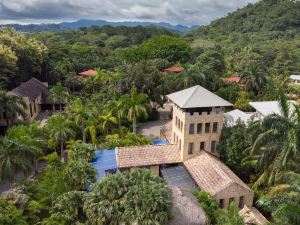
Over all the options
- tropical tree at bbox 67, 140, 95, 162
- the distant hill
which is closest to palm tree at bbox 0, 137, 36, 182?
tropical tree at bbox 67, 140, 95, 162

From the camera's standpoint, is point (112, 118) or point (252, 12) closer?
point (112, 118)

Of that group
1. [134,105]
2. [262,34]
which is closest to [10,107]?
[134,105]

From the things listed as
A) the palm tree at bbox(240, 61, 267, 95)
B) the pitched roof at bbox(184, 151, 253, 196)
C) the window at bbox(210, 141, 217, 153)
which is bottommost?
the pitched roof at bbox(184, 151, 253, 196)

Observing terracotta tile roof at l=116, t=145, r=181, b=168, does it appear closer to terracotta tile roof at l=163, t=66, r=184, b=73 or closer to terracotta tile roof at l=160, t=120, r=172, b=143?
terracotta tile roof at l=160, t=120, r=172, b=143

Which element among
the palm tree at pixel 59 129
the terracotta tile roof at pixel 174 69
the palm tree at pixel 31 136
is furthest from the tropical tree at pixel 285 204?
the terracotta tile roof at pixel 174 69

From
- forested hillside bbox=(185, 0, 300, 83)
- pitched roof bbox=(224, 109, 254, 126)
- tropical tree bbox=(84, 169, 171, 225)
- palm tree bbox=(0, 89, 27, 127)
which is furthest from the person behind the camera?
forested hillside bbox=(185, 0, 300, 83)

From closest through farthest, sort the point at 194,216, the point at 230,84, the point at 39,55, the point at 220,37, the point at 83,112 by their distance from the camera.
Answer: the point at 194,216 → the point at 83,112 → the point at 230,84 → the point at 39,55 → the point at 220,37

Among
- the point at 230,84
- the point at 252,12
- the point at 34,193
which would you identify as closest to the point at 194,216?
the point at 34,193

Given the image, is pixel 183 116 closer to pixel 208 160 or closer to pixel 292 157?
pixel 208 160
